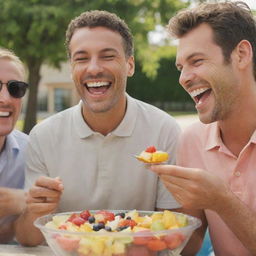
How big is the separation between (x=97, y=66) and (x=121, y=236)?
143 cm

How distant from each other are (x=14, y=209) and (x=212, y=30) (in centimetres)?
163

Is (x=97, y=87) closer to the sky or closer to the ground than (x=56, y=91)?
closer to the sky

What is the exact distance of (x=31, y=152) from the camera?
11.0 feet

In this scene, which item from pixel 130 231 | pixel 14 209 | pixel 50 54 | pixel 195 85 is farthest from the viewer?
pixel 50 54

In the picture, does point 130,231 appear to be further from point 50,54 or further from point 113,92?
point 50,54

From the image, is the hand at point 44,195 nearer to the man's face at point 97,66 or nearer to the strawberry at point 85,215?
the strawberry at point 85,215

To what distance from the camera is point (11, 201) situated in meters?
3.25

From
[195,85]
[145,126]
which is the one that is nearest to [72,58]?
[145,126]

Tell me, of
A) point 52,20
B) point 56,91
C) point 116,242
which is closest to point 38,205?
point 116,242

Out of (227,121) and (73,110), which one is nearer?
(227,121)

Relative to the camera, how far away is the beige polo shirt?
3.29 meters

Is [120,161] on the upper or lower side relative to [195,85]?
lower

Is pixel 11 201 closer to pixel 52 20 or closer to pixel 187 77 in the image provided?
pixel 187 77

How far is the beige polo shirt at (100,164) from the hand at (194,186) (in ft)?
3.03
